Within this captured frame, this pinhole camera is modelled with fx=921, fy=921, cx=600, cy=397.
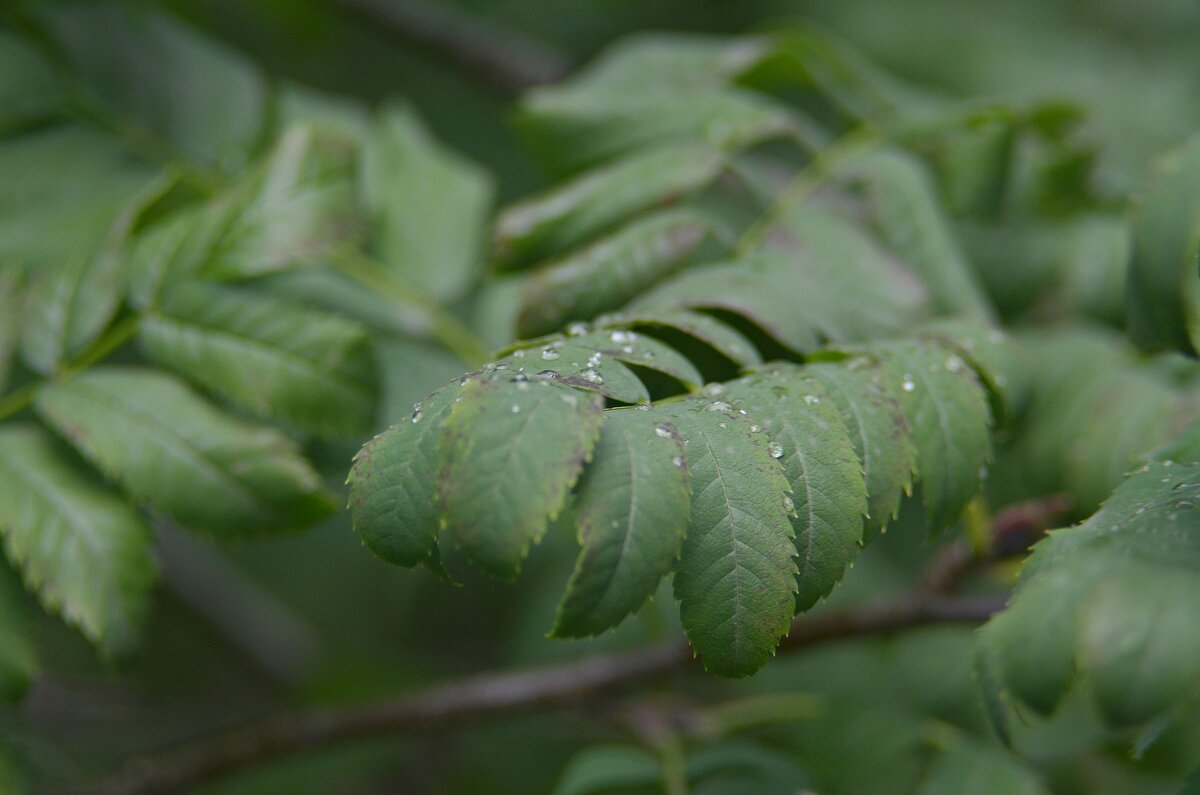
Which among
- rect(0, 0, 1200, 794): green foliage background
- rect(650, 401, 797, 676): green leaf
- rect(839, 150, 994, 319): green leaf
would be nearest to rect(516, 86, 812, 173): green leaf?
rect(0, 0, 1200, 794): green foliage background

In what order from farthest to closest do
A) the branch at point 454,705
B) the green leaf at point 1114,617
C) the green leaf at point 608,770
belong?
the branch at point 454,705
the green leaf at point 608,770
the green leaf at point 1114,617

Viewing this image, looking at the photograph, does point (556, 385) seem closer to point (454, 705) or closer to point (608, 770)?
→ point (608, 770)

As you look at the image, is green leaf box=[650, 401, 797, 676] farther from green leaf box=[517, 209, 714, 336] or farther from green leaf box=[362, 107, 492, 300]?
green leaf box=[362, 107, 492, 300]

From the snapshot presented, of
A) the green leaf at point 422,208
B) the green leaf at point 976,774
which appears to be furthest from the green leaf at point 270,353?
the green leaf at point 976,774

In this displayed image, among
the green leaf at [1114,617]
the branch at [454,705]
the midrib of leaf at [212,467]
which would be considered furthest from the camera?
the branch at [454,705]

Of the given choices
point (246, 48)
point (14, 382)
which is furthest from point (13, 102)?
point (246, 48)

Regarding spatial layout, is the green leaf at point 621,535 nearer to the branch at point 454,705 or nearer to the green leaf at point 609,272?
the green leaf at point 609,272
